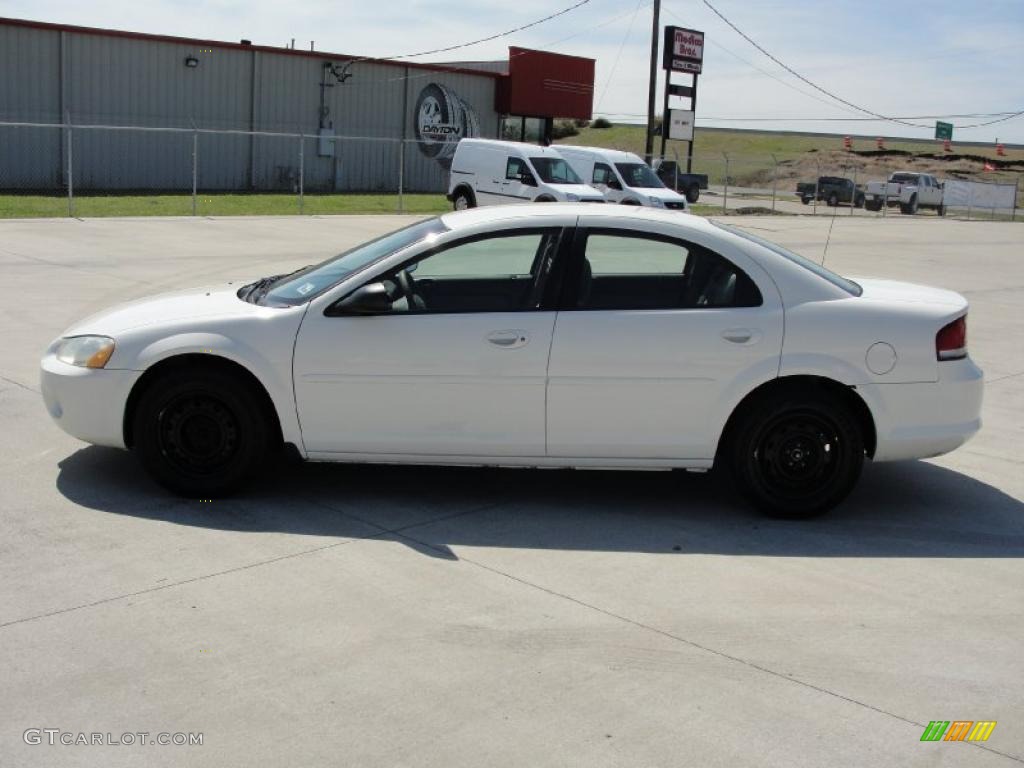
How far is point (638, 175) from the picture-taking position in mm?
32875

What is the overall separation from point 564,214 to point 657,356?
0.90 meters

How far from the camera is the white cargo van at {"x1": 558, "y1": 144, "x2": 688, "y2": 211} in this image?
3169cm

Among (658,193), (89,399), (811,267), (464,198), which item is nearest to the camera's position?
(89,399)

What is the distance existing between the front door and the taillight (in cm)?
192

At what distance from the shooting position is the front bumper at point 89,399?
19.8 ft

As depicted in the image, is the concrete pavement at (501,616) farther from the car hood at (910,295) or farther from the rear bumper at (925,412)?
the car hood at (910,295)

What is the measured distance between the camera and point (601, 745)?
3.79 metres

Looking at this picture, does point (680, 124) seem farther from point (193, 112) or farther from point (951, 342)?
point (951, 342)

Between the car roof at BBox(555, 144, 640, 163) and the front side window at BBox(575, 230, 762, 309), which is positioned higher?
the car roof at BBox(555, 144, 640, 163)

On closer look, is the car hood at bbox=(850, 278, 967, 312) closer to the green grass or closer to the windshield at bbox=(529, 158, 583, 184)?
the green grass

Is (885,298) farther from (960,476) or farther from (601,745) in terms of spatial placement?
(601,745)

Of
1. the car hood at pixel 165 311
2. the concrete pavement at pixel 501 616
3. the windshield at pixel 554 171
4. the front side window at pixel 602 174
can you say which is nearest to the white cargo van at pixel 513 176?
the windshield at pixel 554 171

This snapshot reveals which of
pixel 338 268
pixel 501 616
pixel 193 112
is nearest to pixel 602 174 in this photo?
pixel 193 112

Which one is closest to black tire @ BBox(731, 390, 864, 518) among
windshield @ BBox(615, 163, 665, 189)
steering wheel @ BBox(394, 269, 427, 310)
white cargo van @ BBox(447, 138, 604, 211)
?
steering wheel @ BBox(394, 269, 427, 310)
